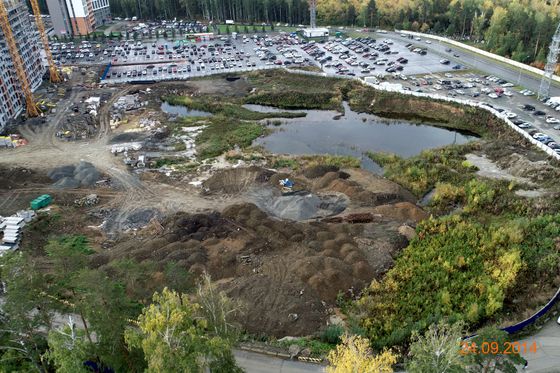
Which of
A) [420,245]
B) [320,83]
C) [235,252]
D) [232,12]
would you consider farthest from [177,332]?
[232,12]

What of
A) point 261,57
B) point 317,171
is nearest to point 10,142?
point 317,171

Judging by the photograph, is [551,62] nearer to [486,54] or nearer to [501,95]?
[501,95]

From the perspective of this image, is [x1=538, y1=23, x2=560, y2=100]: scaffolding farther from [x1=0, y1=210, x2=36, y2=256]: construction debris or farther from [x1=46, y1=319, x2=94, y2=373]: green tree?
[x1=0, y1=210, x2=36, y2=256]: construction debris

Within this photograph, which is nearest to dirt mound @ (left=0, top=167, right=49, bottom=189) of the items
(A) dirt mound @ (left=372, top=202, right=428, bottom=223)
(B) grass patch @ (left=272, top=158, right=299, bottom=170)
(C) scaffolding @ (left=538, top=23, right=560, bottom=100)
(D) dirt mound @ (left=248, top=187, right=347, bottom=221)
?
(D) dirt mound @ (left=248, top=187, right=347, bottom=221)

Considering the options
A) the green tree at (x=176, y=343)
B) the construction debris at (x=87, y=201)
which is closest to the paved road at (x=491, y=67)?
the construction debris at (x=87, y=201)

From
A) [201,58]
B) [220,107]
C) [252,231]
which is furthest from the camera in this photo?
[201,58]

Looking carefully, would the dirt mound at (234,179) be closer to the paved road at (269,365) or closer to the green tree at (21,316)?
the paved road at (269,365)
